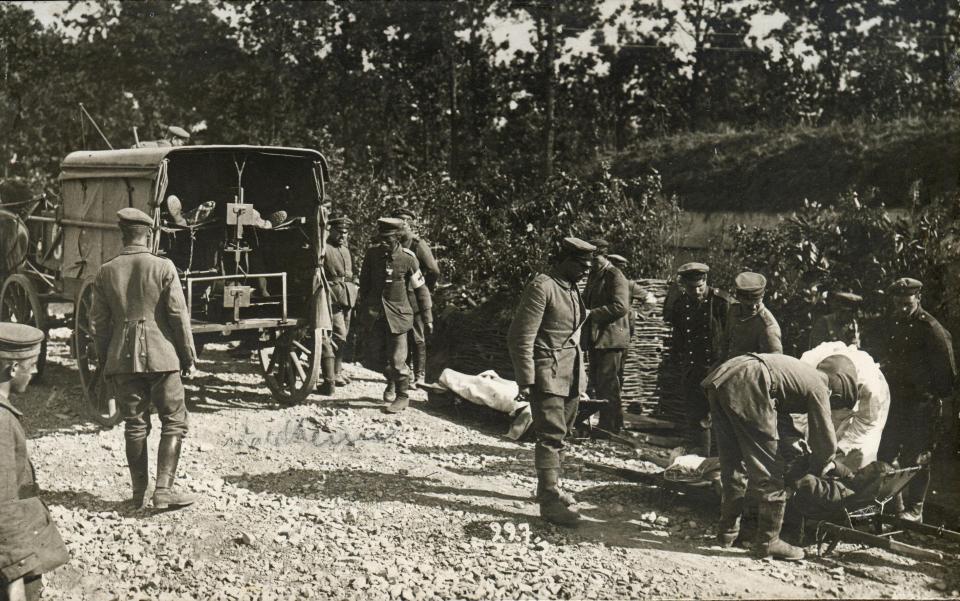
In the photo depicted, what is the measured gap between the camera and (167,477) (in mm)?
5250

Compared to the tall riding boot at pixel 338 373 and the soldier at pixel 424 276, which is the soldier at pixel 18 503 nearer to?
the soldier at pixel 424 276

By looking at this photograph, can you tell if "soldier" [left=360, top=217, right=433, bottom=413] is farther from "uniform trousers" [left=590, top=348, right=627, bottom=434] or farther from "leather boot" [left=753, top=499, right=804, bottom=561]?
"leather boot" [left=753, top=499, right=804, bottom=561]

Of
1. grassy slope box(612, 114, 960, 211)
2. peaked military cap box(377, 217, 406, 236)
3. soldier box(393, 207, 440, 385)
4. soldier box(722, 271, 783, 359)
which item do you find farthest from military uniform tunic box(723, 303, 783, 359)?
grassy slope box(612, 114, 960, 211)

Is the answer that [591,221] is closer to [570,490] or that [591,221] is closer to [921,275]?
[921,275]

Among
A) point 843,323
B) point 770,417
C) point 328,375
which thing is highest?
point 843,323

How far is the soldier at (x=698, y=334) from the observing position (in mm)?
6918

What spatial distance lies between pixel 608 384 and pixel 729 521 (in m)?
3.02

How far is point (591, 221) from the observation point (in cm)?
998

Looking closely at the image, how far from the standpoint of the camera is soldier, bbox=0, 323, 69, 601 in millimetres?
3135

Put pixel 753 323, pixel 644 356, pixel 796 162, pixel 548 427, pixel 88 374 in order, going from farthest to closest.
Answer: pixel 796 162, pixel 644 356, pixel 88 374, pixel 753 323, pixel 548 427

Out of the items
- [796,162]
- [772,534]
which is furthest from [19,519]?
[796,162]

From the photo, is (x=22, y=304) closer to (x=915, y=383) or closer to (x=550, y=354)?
(x=550, y=354)

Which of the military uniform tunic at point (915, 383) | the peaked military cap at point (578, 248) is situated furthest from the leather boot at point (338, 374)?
the military uniform tunic at point (915, 383)

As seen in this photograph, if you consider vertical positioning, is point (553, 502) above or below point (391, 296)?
below
